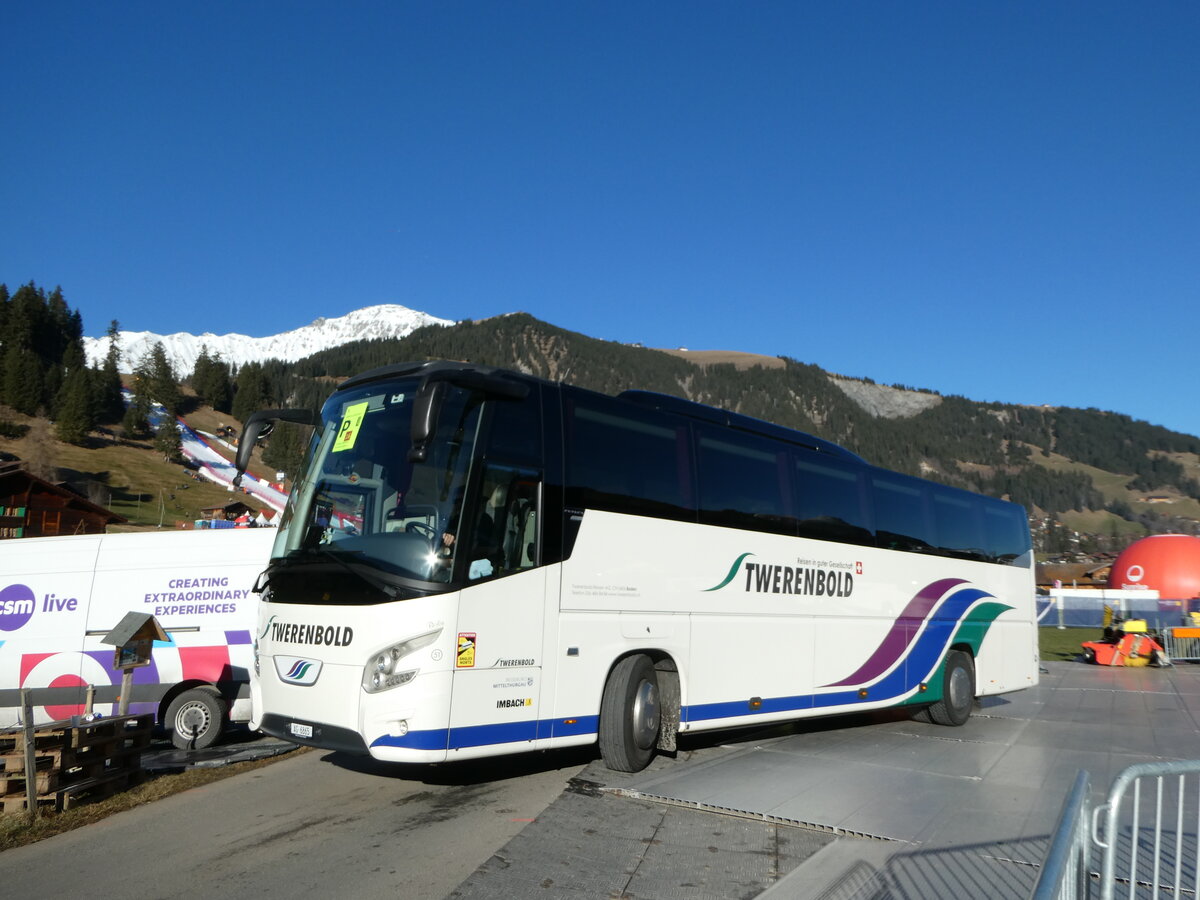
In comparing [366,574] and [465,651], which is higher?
[366,574]

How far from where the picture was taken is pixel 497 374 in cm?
741

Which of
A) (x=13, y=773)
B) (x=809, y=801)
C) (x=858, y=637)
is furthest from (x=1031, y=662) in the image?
(x=13, y=773)

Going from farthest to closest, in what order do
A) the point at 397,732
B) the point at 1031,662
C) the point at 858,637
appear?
1. the point at 1031,662
2. the point at 858,637
3. the point at 397,732

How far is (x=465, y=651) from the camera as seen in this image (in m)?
6.87

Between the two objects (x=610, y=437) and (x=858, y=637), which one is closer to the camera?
(x=610, y=437)

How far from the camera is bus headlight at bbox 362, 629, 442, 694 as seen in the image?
22.0ft

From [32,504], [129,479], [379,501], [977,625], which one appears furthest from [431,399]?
[129,479]

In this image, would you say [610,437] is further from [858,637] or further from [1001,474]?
[1001,474]

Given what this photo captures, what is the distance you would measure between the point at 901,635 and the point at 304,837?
8.48 m

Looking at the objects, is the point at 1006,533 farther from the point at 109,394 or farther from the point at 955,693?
the point at 109,394

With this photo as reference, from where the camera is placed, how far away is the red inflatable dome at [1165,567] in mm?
39906

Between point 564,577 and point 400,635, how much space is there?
64.0 inches

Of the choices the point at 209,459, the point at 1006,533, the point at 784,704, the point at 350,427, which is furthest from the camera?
the point at 209,459

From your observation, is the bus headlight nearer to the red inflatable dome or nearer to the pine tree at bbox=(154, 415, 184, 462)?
the red inflatable dome
